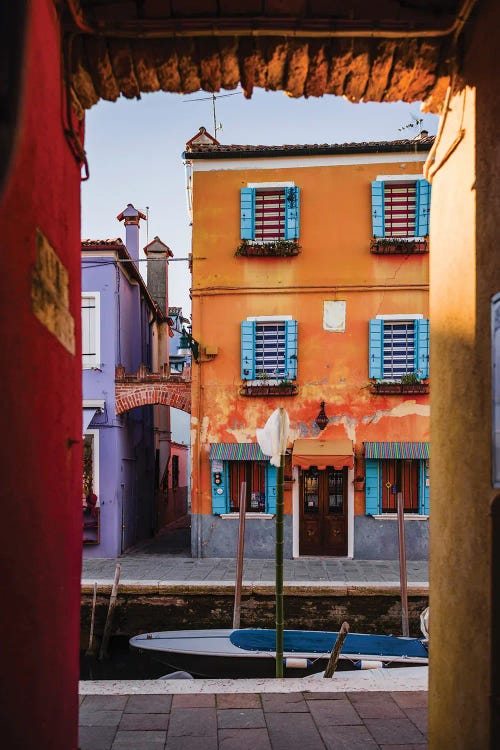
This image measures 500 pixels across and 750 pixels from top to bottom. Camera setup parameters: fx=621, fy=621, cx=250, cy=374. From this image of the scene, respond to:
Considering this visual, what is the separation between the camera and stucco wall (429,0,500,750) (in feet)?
9.15

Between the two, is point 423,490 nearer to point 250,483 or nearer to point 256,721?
point 250,483

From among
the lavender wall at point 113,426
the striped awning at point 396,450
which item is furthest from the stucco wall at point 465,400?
the lavender wall at point 113,426

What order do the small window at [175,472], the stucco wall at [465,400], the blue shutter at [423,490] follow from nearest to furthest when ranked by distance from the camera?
the stucco wall at [465,400] < the blue shutter at [423,490] < the small window at [175,472]

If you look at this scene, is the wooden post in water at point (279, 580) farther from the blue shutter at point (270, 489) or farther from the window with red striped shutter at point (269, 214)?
the window with red striped shutter at point (269, 214)

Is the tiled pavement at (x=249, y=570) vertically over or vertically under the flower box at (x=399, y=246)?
under

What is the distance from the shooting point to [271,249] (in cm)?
1317

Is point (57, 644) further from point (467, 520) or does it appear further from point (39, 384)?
point (467, 520)

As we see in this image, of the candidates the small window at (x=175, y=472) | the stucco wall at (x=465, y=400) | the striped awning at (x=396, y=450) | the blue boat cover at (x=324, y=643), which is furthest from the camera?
the small window at (x=175, y=472)

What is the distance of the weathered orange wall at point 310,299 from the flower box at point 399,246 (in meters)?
0.19

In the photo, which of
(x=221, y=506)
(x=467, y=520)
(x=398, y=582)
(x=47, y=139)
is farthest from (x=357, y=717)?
(x=221, y=506)

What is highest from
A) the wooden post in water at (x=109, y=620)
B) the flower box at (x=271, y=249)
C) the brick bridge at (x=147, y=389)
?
the flower box at (x=271, y=249)

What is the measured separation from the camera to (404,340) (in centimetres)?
1307

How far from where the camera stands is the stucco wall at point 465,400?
2789 mm

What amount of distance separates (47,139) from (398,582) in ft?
31.9
